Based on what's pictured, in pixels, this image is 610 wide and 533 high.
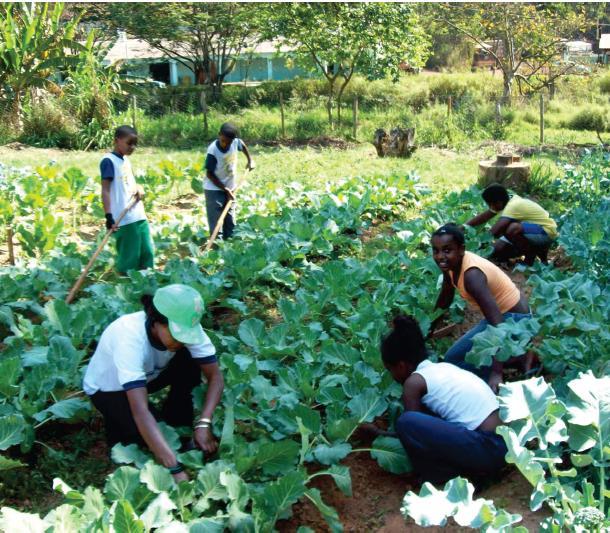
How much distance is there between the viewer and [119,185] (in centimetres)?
577

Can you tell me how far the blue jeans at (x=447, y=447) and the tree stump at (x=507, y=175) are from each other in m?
6.24

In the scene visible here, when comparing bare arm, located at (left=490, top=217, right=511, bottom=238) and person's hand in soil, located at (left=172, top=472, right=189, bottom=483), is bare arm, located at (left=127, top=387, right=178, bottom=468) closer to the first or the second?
person's hand in soil, located at (left=172, top=472, right=189, bottom=483)

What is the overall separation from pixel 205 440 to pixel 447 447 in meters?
1.08

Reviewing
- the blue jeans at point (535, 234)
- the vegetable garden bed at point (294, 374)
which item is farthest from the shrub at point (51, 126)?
the blue jeans at point (535, 234)

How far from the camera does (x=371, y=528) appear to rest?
3234 millimetres

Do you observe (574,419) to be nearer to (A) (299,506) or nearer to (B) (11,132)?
(A) (299,506)

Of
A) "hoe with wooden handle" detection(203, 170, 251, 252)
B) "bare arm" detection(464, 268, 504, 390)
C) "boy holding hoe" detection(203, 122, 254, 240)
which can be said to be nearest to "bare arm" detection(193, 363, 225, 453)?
"bare arm" detection(464, 268, 504, 390)

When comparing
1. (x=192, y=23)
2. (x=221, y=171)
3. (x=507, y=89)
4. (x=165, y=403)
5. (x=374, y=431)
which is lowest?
(x=374, y=431)

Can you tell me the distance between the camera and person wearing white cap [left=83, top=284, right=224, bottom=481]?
3.08 m

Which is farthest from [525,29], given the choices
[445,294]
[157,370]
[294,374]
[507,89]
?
[157,370]

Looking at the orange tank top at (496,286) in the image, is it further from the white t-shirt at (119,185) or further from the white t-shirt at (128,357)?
the white t-shirt at (119,185)

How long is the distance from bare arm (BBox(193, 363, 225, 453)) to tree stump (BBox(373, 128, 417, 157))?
985 cm

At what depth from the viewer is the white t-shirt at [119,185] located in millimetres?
5699

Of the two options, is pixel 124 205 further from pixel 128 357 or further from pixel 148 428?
pixel 148 428
